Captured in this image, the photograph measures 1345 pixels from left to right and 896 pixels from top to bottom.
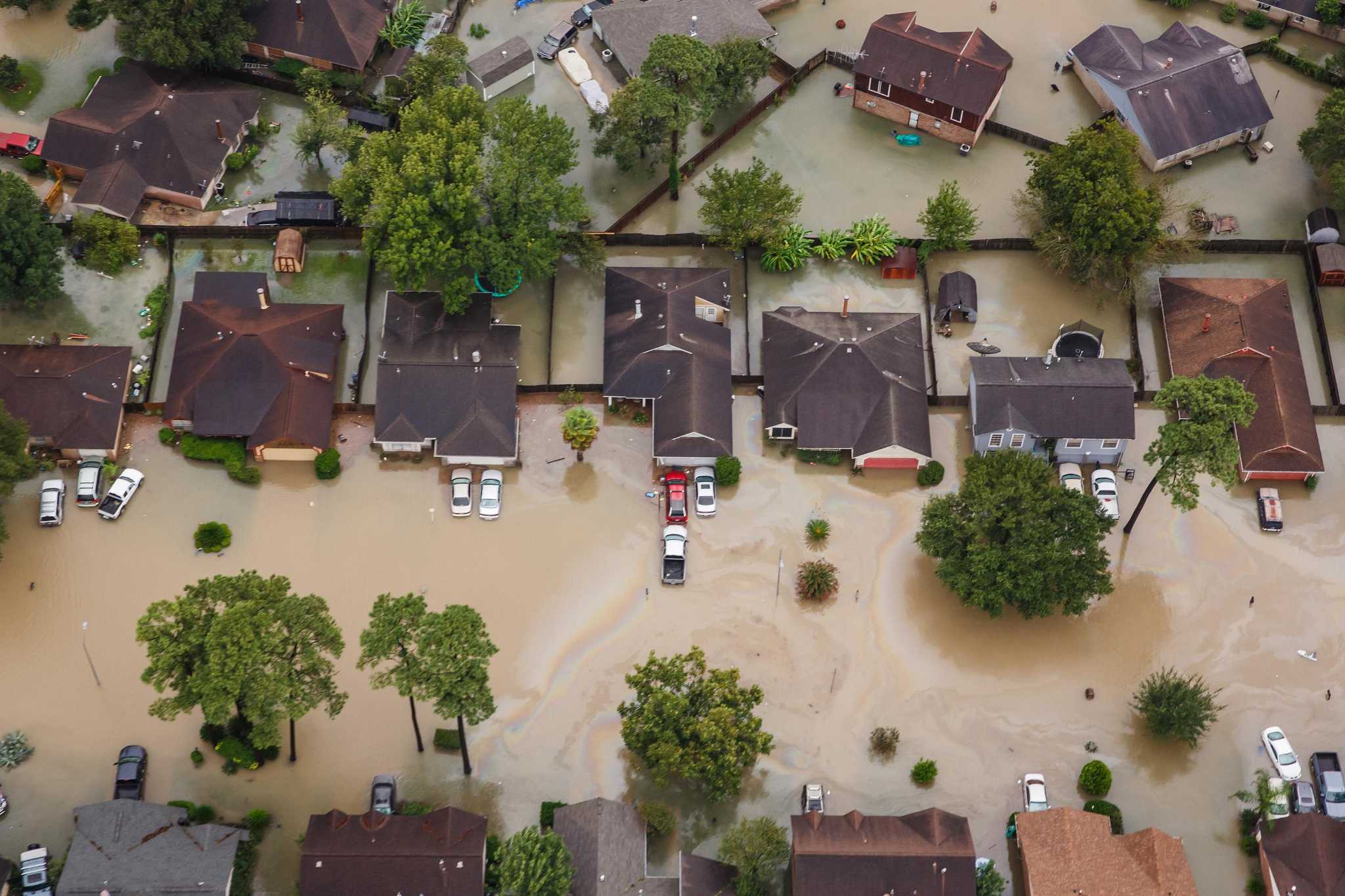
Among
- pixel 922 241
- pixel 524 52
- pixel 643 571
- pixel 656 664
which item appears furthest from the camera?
pixel 524 52

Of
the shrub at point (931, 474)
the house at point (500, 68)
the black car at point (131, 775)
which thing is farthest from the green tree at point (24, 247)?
the shrub at point (931, 474)

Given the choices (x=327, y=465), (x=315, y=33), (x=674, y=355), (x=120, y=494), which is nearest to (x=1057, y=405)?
(x=674, y=355)

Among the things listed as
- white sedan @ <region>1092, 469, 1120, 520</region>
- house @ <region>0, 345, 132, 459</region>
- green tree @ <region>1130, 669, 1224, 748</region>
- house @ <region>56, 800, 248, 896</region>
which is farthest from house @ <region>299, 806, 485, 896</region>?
white sedan @ <region>1092, 469, 1120, 520</region>

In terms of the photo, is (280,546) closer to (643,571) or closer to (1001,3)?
(643,571)

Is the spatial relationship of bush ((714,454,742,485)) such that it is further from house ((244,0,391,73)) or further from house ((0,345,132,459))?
house ((244,0,391,73))

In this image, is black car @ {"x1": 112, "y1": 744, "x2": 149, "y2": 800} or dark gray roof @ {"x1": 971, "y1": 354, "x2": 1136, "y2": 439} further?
dark gray roof @ {"x1": 971, "y1": 354, "x2": 1136, "y2": 439}

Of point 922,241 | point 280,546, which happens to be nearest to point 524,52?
point 922,241
